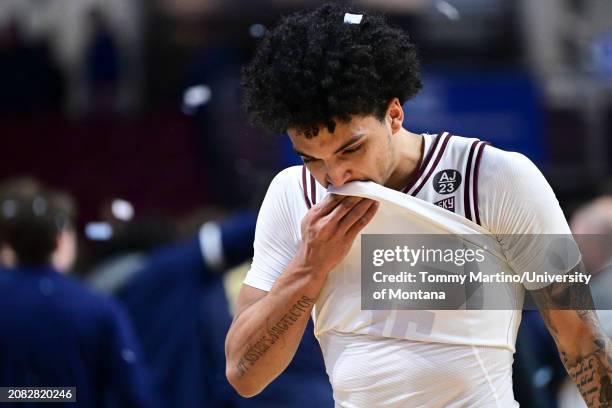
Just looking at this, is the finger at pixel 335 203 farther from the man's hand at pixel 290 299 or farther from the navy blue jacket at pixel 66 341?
the navy blue jacket at pixel 66 341

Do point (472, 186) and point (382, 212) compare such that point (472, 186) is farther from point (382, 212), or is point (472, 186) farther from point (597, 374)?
point (597, 374)

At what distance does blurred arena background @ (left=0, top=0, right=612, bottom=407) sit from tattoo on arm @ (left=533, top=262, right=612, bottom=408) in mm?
3669

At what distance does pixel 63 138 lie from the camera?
8.24 m

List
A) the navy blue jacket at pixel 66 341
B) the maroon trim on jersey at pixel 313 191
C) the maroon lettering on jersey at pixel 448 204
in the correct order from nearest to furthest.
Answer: the maroon lettering on jersey at pixel 448 204 < the maroon trim on jersey at pixel 313 191 < the navy blue jacket at pixel 66 341

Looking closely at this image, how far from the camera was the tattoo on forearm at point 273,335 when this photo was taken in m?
2.28

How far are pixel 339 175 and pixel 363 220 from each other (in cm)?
11

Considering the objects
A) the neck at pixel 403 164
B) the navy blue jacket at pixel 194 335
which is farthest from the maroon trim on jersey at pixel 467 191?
the navy blue jacket at pixel 194 335

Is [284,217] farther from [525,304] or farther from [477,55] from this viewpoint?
[477,55]

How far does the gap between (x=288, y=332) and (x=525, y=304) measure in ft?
1.73

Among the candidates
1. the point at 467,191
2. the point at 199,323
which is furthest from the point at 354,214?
the point at 199,323

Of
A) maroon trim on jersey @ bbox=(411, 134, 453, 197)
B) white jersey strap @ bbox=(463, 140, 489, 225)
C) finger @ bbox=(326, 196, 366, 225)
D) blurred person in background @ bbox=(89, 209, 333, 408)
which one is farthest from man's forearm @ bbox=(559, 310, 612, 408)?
blurred person in background @ bbox=(89, 209, 333, 408)

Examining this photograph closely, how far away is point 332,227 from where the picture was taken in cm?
221

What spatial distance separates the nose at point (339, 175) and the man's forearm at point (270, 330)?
206 millimetres

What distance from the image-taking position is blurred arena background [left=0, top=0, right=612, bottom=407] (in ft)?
23.3
